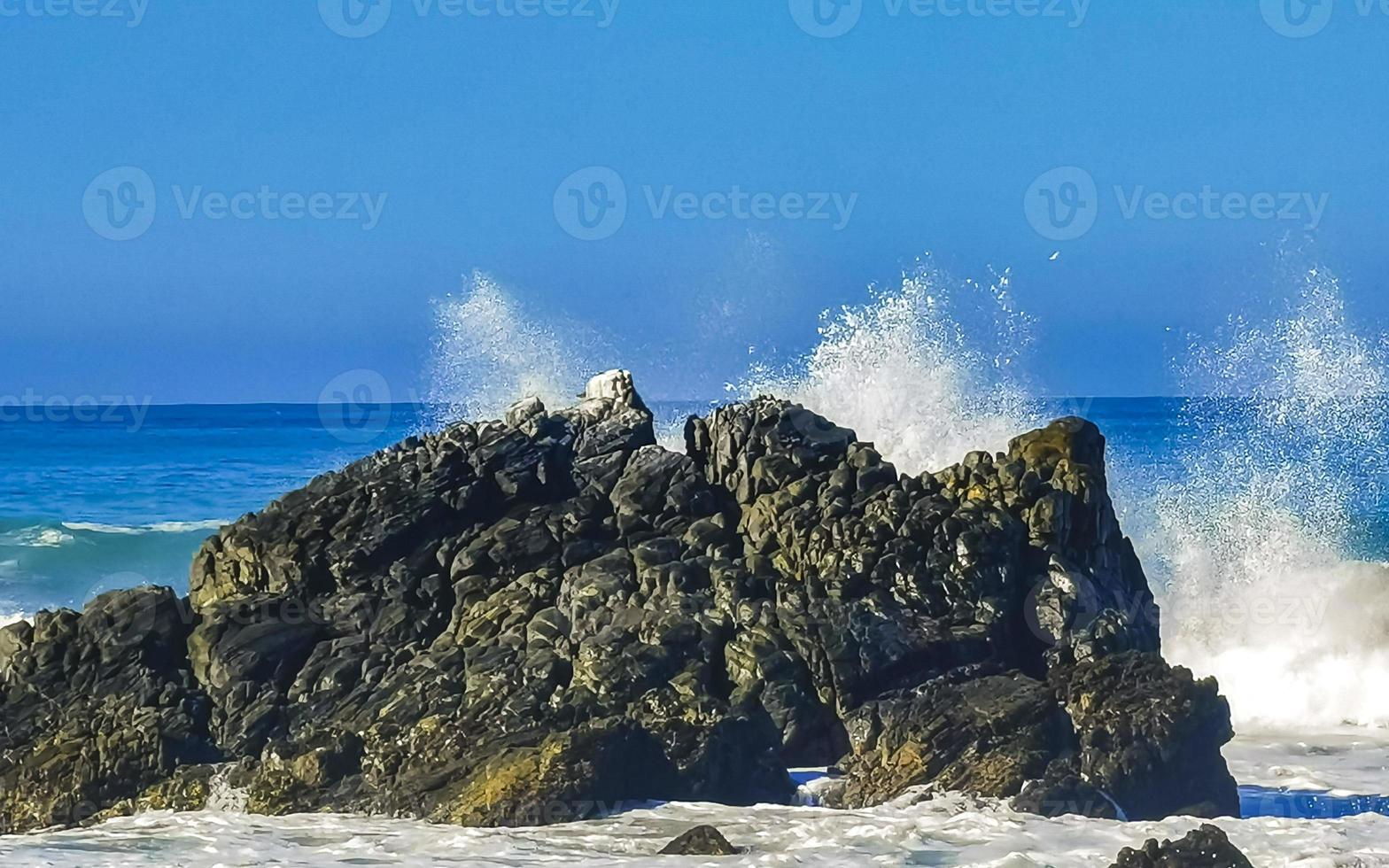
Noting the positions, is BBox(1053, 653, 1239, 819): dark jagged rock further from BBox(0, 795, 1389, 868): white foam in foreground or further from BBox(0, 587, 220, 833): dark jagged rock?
BBox(0, 587, 220, 833): dark jagged rock

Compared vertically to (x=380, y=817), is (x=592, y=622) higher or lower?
higher

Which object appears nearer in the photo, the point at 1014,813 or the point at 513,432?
the point at 1014,813

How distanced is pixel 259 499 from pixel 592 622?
3491 cm

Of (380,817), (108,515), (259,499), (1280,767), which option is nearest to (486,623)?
(380,817)

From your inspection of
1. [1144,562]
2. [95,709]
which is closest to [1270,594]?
[1144,562]

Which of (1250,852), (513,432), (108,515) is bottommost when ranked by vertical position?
(1250,852)

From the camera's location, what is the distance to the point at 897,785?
492 inches

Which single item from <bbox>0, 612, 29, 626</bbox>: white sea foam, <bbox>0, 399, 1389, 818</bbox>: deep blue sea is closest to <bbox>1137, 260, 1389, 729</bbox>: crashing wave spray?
<bbox>0, 399, 1389, 818</bbox>: deep blue sea

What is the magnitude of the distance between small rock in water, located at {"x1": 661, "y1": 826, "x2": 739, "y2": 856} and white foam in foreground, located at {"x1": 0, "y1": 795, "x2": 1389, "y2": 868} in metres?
0.11

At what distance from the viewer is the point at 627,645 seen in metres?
13.1

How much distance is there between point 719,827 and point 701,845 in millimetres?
568

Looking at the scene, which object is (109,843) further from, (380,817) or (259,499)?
(259,499)

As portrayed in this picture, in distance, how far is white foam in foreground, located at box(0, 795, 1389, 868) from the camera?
36.8ft

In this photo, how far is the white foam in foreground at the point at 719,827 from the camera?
1120 centimetres
